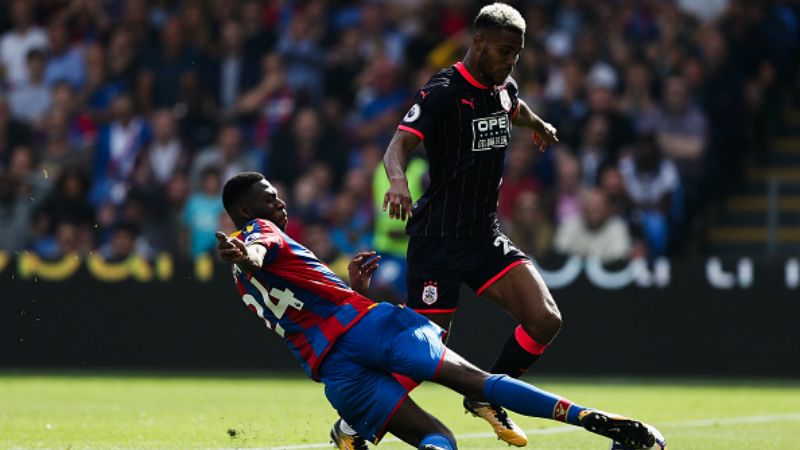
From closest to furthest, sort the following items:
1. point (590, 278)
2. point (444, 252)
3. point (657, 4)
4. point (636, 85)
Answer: point (444, 252) → point (590, 278) → point (636, 85) → point (657, 4)

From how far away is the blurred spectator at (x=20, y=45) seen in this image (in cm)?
1992

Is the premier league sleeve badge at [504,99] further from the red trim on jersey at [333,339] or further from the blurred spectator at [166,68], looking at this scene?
the blurred spectator at [166,68]

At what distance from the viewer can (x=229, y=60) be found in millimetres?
18609

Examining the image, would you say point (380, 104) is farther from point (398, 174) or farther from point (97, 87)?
point (398, 174)

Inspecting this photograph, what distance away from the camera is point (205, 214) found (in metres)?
16.7

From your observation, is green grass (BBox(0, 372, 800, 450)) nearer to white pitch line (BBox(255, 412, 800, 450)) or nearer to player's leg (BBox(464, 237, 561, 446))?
white pitch line (BBox(255, 412, 800, 450))

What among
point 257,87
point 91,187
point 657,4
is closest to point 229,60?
point 257,87

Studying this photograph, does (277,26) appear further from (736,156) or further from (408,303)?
(408,303)

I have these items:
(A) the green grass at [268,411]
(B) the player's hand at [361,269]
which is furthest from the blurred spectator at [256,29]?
(B) the player's hand at [361,269]

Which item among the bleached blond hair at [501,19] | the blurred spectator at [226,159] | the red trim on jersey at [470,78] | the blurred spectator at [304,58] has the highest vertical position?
the bleached blond hair at [501,19]

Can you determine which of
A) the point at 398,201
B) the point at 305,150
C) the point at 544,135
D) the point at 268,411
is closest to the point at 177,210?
the point at 305,150

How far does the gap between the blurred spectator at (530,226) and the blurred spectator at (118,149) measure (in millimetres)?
4796

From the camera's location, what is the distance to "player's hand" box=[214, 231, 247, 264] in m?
6.36

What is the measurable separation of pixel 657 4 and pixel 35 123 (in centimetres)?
804
